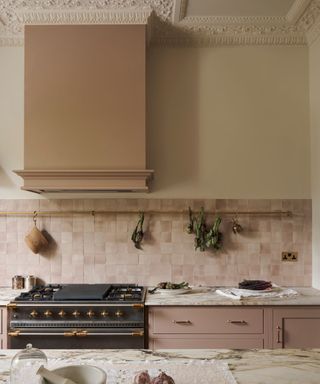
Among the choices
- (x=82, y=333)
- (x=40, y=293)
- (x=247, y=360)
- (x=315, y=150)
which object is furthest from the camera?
(x=315, y=150)

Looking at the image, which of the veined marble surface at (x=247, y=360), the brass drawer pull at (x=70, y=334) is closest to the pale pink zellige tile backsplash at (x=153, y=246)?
the brass drawer pull at (x=70, y=334)

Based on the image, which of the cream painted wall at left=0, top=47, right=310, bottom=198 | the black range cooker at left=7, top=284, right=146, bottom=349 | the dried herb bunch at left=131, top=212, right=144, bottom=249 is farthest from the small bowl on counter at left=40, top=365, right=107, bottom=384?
the cream painted wall at left=0, top=47, right=310, bottom=198

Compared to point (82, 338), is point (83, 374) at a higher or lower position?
higher

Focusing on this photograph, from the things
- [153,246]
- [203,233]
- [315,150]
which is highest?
[315,150]

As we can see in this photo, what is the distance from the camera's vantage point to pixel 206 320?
8.37ft

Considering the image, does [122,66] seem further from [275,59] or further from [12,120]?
[275,59]

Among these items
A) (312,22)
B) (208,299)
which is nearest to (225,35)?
(312,22)

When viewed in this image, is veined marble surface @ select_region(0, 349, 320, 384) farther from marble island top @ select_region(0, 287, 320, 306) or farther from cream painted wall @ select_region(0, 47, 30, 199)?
cream painted wall @ select_region(0, 47, 30, 199)

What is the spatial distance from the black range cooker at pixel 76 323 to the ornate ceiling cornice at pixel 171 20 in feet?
6.41

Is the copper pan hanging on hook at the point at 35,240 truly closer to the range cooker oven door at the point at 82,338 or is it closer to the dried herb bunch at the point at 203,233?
the range cooker oven door at the point at 82,338

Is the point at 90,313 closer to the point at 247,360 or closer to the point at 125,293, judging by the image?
the point at 125,293

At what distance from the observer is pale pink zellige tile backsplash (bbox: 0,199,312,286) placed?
3059 millimetres

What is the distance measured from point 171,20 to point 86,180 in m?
1.34

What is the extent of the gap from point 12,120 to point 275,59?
7.02 feet
